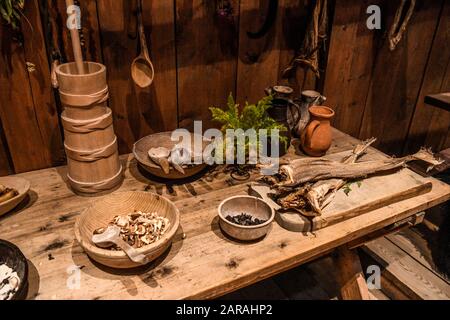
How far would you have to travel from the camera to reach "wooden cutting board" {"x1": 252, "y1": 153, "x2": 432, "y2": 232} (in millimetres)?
1462

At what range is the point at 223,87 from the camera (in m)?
2.04

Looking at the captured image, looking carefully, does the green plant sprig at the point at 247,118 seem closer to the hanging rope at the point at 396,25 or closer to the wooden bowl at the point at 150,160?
the wooden bowl at the point at 150,160

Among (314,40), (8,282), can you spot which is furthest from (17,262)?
(314,40)

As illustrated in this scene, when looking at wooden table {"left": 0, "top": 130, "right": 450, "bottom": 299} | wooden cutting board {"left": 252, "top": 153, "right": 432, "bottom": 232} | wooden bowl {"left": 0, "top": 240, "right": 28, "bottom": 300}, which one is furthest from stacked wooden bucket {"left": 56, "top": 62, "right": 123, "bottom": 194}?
wooden cutting board {"left": 252, "top": 153, "right": 432, "bottom": 232}

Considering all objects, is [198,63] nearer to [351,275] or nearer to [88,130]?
[88,130]

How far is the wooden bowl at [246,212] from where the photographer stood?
4.42ft

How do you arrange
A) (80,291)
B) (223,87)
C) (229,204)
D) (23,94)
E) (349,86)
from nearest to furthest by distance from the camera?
1. (80,291)
2. (229,204)
3. (23,94)
4. (223,87)
5. (349,86)

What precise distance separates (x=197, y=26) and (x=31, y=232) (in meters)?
1.16

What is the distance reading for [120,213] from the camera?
4.67 ft

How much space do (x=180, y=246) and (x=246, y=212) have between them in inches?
11.8

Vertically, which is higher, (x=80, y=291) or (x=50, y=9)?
(x=50, y=9)
